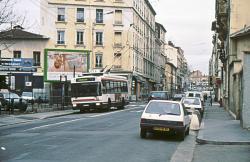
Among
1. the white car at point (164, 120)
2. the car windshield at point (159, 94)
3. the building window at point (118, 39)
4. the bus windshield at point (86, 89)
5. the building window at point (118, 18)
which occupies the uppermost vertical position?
the building window at point (118, 18)

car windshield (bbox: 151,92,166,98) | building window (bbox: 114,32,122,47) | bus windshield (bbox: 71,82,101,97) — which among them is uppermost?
building window (bbox: 114,32,122,47)

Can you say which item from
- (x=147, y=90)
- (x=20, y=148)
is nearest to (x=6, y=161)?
(x=20, y=148)

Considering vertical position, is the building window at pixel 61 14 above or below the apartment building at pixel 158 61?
above

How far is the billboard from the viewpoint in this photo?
48.0m

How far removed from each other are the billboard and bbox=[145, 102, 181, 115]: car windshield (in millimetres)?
29119

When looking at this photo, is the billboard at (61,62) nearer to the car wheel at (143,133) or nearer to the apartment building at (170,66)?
the car wheel at (143,133)

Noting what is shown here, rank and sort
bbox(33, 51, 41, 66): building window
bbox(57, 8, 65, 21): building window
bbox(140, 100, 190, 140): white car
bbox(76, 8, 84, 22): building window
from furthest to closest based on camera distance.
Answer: bbox(76, 8, 84, 22): building window → bbox(57, 8, 65, 21): building window → bbox(33, 51, 41, 66): building window → bbox(140, 100, 190, 140): white car

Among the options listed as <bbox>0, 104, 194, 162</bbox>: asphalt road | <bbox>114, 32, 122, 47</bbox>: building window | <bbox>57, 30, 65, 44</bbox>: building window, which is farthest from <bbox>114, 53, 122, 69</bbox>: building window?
<bbox>0, 104, 194, 162</bbox>: asphalt road

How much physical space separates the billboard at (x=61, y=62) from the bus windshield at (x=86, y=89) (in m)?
8.28

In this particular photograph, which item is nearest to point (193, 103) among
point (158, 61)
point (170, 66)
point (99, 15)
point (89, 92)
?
point (89, 92)

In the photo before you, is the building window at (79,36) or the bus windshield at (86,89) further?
the building window at (79,36)

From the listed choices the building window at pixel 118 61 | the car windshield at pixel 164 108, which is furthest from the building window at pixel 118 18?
the car windshield at pixel 164 108

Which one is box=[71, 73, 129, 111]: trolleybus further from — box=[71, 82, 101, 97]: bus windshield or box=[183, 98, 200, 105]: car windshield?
box=[183, 98, 200, 105]: car windshield

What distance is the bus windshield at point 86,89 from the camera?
39500 millimetres
